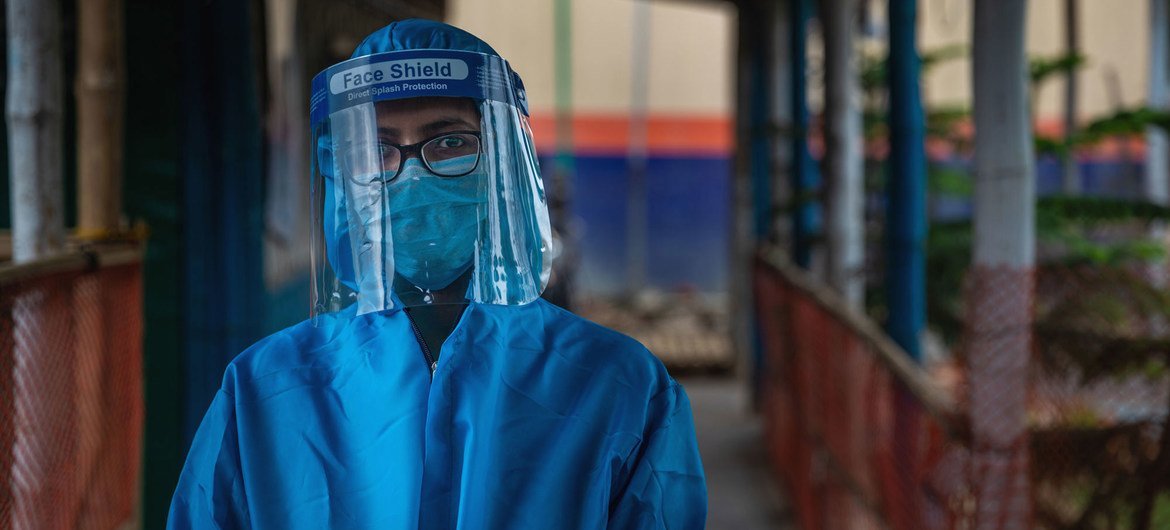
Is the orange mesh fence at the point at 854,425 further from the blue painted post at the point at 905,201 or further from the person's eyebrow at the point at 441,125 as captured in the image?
the person's eyebrow at the point at 441,125

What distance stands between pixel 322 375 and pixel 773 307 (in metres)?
4.91

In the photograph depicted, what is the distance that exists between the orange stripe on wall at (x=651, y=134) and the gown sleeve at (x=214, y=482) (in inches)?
563

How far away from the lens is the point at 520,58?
16344 mm

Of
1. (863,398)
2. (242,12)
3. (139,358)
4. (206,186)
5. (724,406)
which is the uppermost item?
(242,12)

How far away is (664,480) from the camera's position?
5.71 feet

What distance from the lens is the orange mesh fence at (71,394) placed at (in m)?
2.33

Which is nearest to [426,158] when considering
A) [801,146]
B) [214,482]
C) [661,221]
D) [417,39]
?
[417,39]

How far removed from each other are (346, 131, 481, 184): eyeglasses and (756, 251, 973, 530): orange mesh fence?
205 cm

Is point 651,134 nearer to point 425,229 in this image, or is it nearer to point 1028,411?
point 1028,411

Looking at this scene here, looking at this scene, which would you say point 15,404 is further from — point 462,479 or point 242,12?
point 242,12

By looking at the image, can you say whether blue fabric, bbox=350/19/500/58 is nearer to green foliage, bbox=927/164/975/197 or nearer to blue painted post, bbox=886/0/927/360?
blue painted post, bbox=886/0/927/360

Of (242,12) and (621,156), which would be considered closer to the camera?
(242,12)

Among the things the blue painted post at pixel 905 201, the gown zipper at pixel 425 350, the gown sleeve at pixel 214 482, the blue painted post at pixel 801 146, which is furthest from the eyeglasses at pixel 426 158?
the blue painted post at pixel 801 146

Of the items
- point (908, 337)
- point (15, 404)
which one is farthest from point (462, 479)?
point (908, 337)
